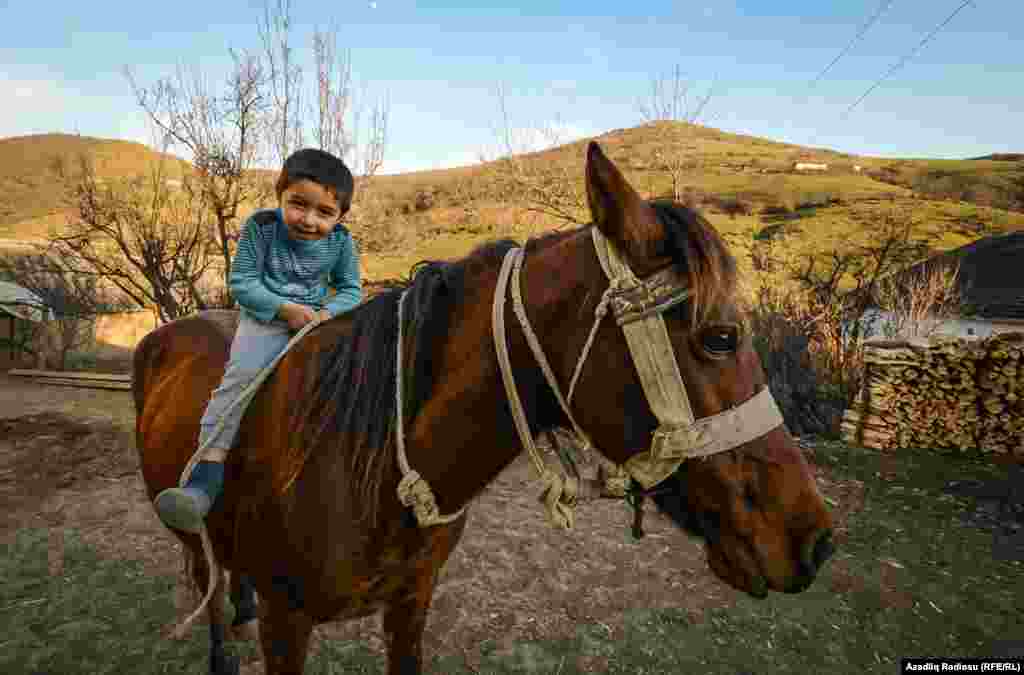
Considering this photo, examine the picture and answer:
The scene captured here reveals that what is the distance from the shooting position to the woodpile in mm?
10867

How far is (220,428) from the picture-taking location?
1749mm

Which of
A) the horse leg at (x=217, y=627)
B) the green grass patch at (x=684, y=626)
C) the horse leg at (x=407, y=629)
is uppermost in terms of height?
the horse leg at (x=407, y=629)

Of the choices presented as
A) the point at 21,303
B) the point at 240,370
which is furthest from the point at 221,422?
the point at 21,303

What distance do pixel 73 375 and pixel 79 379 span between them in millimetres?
332

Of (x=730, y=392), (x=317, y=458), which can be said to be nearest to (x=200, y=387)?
(x=317, y=458)

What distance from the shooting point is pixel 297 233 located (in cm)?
204

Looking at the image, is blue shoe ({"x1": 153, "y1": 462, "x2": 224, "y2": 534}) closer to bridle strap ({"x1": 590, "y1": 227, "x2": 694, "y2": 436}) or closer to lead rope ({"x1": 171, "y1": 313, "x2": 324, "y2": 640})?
lead rope ({"x1": 171, "y1": 313, "x2": 324, "y2": 640})

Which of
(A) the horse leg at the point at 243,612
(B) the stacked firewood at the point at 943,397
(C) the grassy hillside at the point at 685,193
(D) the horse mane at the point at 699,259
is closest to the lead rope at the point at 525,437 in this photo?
(D) the horse mane at the point at 699,259

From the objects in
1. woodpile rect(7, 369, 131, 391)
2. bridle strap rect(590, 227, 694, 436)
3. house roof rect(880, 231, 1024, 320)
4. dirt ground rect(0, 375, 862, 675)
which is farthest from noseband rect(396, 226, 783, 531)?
house roof rect(880, 231, 1024, 320)

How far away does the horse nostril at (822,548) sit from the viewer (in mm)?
1087

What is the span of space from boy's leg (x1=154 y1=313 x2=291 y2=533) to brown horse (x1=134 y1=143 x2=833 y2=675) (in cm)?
7

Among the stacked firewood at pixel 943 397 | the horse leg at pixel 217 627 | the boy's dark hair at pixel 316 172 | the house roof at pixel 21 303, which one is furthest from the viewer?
the house roof at pixel 21 303

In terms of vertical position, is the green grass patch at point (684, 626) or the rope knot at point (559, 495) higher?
the rope knot at point (559, 495)

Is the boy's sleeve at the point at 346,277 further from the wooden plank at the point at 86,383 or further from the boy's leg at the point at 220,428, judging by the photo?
the wooden plank at the point at 86,383
